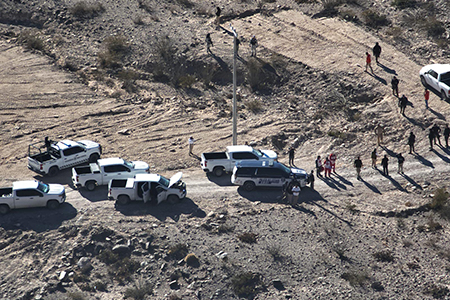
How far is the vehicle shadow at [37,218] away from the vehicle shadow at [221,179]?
713 cm

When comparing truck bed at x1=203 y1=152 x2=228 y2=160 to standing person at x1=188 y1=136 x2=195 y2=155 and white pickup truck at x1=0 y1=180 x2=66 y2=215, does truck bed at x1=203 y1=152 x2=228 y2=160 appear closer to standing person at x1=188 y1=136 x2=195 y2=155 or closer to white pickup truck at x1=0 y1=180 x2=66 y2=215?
standing person at x1=188 y1=136 x2=195 y2=155

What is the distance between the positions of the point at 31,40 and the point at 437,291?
115ft

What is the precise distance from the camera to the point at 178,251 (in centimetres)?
2256

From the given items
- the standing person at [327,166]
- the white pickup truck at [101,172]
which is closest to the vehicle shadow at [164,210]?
the white pickup truck at [101,172]

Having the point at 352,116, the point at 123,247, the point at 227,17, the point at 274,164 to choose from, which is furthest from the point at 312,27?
the point at 123,247

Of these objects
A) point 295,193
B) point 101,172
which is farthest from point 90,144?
point 295,193

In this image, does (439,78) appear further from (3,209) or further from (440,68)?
(3,209)

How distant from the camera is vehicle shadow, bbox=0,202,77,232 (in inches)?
957

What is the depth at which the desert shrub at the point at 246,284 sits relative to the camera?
20.7 metres

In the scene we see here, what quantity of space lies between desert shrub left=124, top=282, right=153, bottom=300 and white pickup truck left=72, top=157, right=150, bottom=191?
7.34m

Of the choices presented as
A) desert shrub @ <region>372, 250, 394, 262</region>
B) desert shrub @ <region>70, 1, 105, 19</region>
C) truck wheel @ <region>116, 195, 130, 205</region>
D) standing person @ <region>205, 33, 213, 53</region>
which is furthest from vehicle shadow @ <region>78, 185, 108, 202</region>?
desert shrub @ <region>70, 1, 105, 19</region>

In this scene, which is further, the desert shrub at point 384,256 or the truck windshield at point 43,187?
the truck windshield at point 43,187

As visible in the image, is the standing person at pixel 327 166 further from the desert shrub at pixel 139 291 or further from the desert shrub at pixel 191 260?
the desert shrub at pixel 139 291

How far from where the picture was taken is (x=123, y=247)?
22812mm
